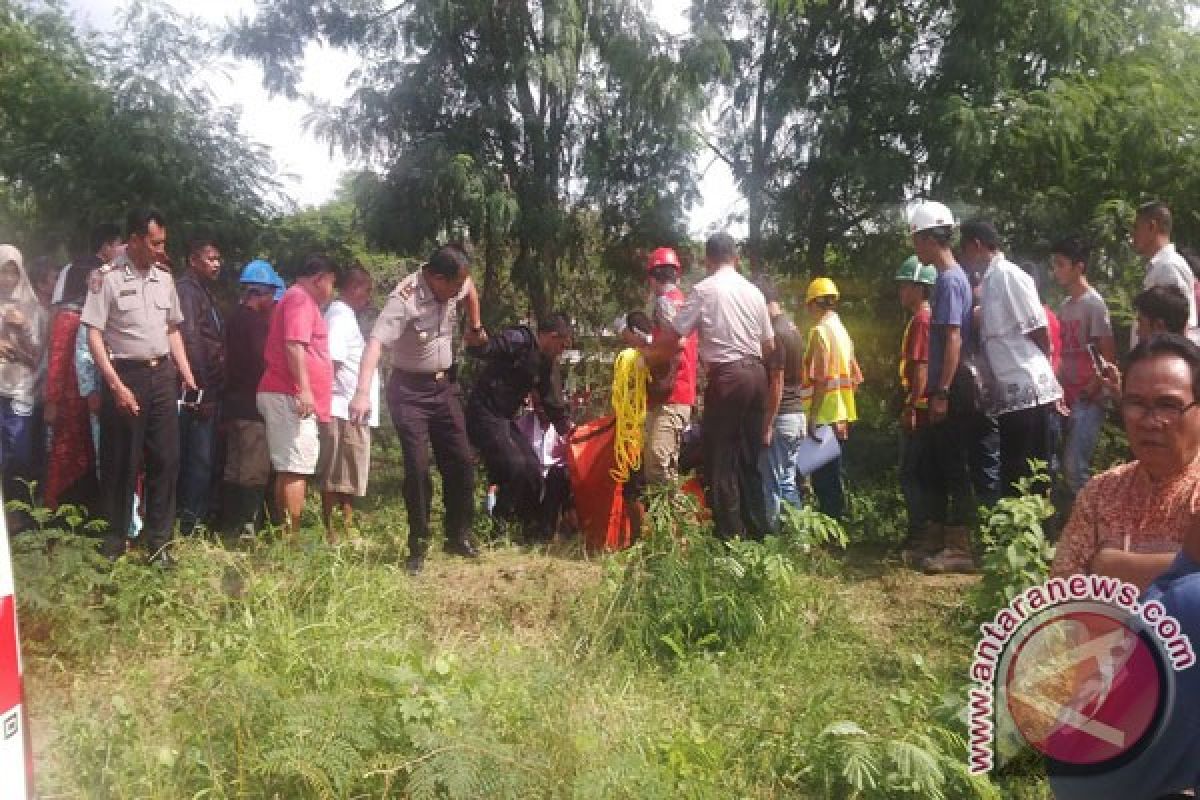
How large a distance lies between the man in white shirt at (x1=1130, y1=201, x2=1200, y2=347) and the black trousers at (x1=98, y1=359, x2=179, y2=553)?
466 cm

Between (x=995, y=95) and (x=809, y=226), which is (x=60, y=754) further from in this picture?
A: (x=995, y=95)

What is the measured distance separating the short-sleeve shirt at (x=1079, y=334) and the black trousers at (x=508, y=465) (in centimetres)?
308

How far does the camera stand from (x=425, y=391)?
5316mm

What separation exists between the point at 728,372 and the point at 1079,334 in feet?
6.72

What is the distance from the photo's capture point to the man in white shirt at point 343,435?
19.4ft

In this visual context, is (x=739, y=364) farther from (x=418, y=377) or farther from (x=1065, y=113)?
(x=1065, y=113)

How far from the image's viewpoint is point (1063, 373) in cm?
573

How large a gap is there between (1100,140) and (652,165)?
11.1 feet

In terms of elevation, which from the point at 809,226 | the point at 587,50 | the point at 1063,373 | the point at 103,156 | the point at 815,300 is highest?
the point at 587,50

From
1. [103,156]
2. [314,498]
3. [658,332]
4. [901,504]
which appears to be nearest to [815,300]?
[658,332]

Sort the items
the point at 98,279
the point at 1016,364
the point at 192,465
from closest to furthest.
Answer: the point at 98,279, the point at 1016,364, the point at 192,465

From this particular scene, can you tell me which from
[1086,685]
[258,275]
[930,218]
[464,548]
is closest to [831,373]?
[930,218]

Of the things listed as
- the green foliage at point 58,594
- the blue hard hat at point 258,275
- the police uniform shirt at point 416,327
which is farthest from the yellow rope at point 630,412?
the green foliage at point 58,594

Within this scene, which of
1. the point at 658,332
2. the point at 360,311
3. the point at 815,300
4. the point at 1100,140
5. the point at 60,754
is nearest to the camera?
the point at 60,754
